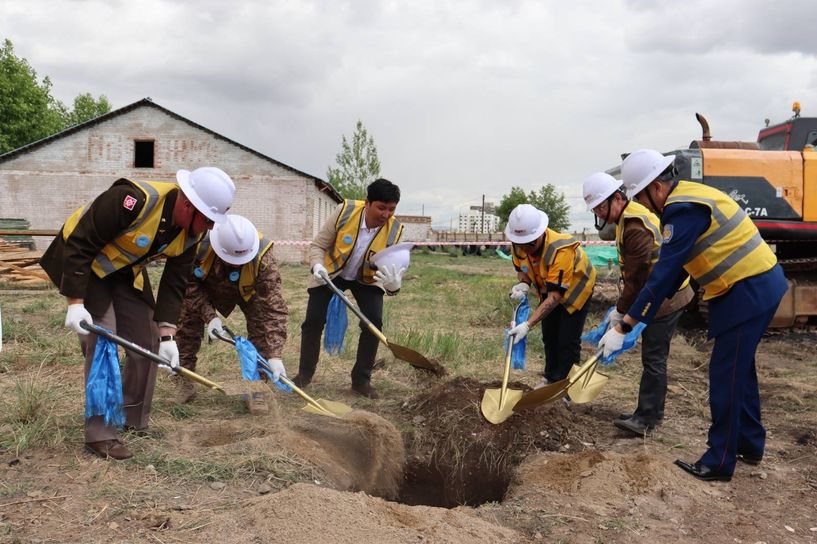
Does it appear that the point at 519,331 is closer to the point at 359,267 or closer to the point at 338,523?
the point at 359,267

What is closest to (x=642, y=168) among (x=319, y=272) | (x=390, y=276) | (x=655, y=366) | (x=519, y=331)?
(x=655, y=366)

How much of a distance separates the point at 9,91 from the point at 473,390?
101 feet

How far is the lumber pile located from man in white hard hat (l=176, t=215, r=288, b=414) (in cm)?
806

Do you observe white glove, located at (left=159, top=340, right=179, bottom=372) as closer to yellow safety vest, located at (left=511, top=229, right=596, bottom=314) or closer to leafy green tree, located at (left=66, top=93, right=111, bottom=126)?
yellow safety vest, located at (left=511, top=229, right=596, bottom=314)

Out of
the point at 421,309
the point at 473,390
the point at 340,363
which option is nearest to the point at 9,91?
the point at 421,309

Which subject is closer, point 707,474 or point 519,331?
point 707,474

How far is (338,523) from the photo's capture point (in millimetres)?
2572

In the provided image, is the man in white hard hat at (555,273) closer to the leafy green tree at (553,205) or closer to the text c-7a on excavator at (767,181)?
the text c-7a on excavator at (767,181)

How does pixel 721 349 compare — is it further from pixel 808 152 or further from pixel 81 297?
pixel 808 152

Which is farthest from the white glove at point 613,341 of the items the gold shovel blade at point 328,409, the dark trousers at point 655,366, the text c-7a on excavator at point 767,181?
the text c-7a on excavator at point 767,181

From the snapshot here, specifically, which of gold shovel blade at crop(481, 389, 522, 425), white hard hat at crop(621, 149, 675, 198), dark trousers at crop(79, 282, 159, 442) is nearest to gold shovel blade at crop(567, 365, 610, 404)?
gold shovel blade at crop(481, 389, 522, 425)

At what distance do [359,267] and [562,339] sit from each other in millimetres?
1629

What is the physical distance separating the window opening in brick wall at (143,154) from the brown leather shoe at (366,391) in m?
17.7

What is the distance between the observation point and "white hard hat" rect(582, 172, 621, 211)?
4.02 metres
